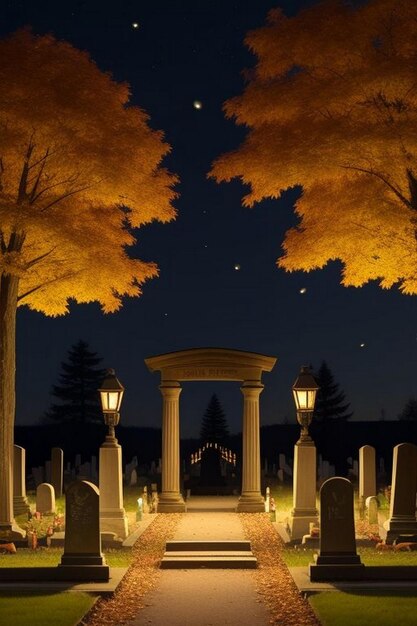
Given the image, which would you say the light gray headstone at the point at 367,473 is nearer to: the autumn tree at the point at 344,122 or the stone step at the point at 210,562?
the autumn tree at the point at 344,122

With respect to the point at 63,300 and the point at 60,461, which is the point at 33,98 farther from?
the point at 60,461

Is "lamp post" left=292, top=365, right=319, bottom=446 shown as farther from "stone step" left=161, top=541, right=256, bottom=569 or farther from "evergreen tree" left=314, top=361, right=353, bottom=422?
"evergreen tree" left=314, top=361, right=353, bottom=422

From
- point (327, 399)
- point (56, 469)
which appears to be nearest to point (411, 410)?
point (327, 399)

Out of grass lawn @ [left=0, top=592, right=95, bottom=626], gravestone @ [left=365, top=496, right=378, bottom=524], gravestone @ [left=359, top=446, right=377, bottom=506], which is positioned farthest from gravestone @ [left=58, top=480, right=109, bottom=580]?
gravestone @ [left=359, top=446, right=377, bottom=506]

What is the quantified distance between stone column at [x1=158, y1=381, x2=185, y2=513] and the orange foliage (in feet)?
13.2

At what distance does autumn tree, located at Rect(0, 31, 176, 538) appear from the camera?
17.8 meters

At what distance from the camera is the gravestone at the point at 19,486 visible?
74.9ft

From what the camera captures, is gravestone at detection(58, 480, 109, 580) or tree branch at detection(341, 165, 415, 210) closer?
gravestone at detection(58, 480, 109, 580)

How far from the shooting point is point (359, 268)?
19.7 m

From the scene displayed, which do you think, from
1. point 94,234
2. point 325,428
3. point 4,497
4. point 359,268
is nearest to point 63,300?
point 94,234

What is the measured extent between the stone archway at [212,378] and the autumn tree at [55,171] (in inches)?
149

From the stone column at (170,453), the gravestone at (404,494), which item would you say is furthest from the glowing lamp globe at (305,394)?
the stone column at (170,453)

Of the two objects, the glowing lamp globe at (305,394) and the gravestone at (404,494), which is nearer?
the gravestone at (404,494)

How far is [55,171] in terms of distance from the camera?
18.6m
